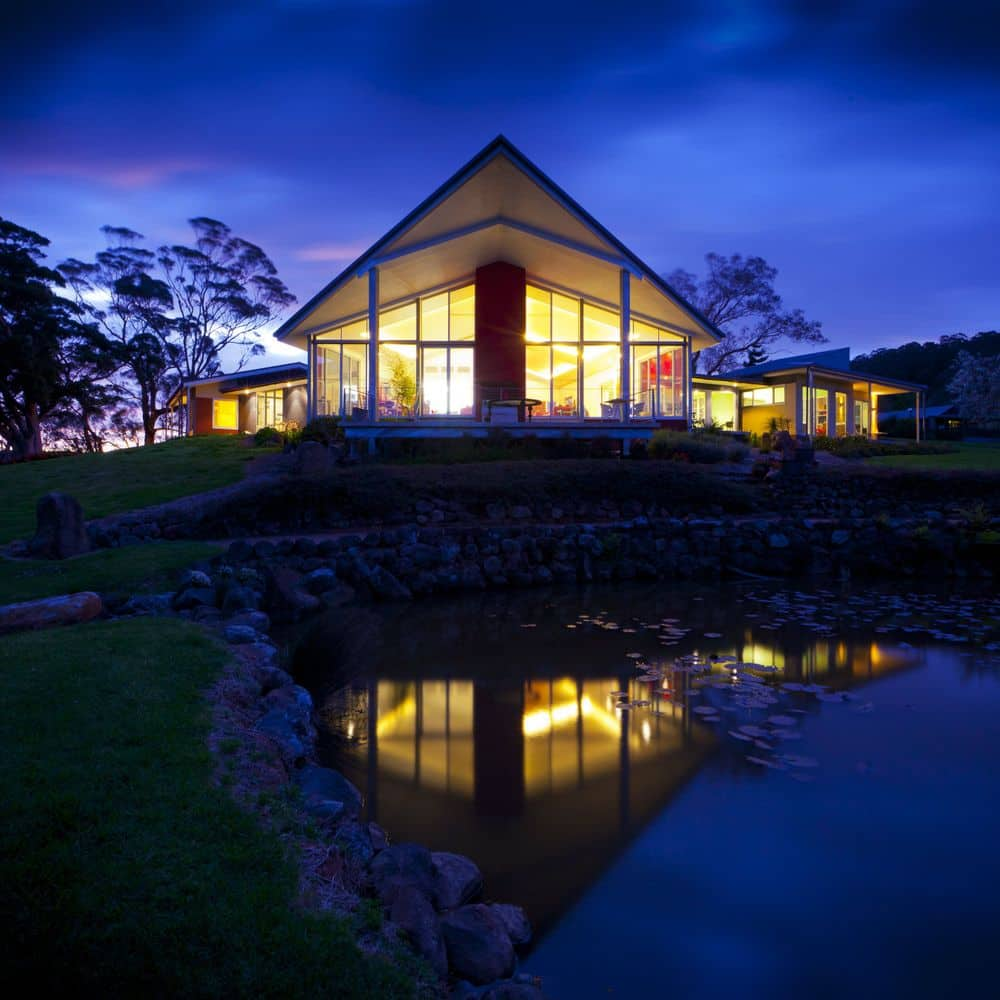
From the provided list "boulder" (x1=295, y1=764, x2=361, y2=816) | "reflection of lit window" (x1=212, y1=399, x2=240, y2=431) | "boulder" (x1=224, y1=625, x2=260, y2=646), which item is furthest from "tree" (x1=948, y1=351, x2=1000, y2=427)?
"boulder" (x1=295, y1=764, x2=361, y2=816)

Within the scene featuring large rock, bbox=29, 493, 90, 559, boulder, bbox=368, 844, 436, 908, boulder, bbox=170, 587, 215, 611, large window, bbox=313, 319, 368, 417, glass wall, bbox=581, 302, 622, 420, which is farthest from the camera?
large window, bbox=313, 319, 368, 417

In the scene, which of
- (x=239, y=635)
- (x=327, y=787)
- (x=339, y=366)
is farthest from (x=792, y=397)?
(x=327, y=787)

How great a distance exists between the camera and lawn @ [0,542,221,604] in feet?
27.2

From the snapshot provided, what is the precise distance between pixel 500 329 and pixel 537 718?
50.4ft

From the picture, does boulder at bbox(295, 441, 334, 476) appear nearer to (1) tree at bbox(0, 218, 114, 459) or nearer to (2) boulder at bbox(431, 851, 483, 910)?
(2) boulder at bbox(431, 851, 483, 910)

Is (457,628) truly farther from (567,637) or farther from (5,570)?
(5,570)

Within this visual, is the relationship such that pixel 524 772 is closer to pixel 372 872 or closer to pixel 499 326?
pixel 372 872

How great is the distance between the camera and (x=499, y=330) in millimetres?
19688

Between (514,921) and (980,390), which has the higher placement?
(980,390)

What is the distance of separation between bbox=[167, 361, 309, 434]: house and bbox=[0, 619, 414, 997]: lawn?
1036 inches

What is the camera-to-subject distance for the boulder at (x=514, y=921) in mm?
3027

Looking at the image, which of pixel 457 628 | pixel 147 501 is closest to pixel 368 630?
pixel 457 628

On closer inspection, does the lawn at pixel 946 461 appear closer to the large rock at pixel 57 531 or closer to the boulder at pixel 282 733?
the boulder at pixel 282 733

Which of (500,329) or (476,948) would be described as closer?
(476,948)
